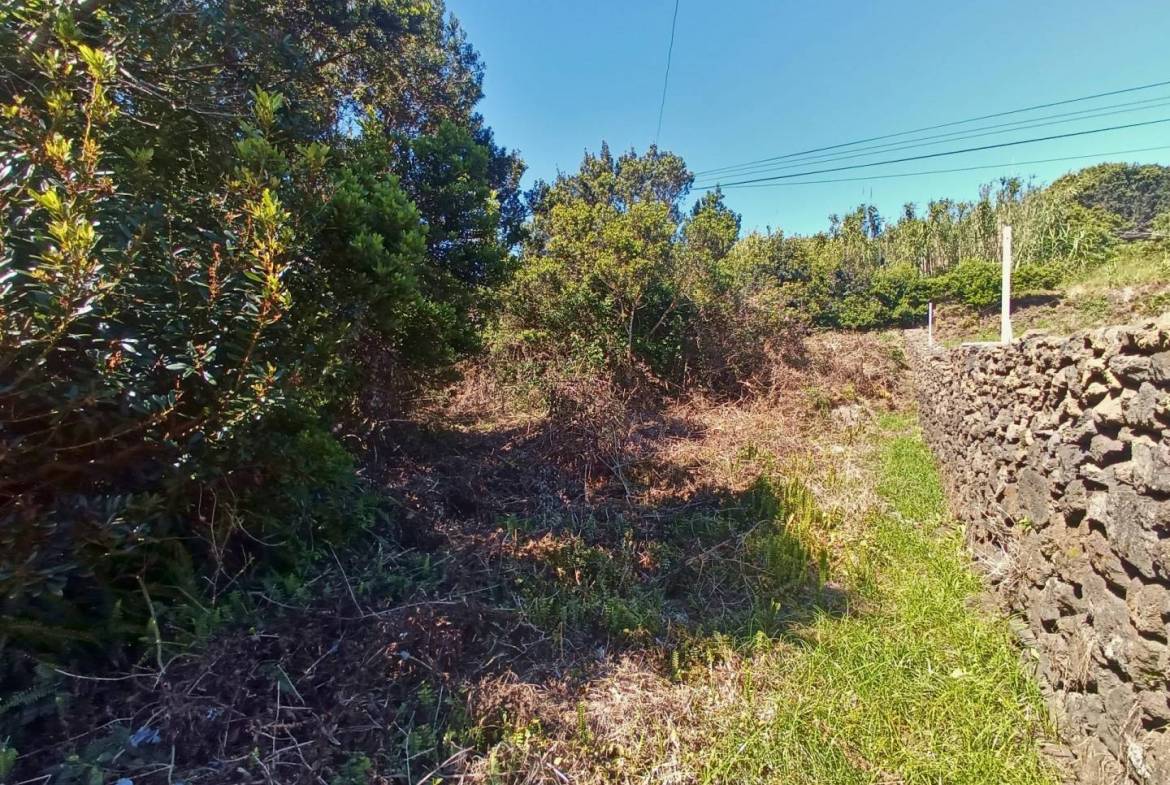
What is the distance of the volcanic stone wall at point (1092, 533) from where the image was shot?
60.9 inches

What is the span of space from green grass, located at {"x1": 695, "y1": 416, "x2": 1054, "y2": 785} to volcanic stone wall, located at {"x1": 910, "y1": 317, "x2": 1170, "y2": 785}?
18 cm

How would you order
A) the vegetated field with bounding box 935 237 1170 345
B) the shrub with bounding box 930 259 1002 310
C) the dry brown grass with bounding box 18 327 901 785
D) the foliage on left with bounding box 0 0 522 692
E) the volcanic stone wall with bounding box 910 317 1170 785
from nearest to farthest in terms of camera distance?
the volcanic stone wall with bounding box 910 317 1170 785, the foliage on left with bounding box 0 0 522 692, the dry brown grass with bounding box 18 327 901 785, the vegetated field with bounding box 935 237 1170 345, the shrub with bounding box 930 259 1002 310

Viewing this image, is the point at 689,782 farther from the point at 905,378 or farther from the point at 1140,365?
the point at 905,378

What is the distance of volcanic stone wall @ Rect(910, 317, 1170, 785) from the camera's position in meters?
1.55

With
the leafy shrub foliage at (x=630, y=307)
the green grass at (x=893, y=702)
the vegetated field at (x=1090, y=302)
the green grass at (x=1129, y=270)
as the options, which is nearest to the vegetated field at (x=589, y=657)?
the green grass at (x=893, y=702)

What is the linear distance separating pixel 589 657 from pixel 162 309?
8.04 ft

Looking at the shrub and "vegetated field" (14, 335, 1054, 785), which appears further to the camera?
the shrub

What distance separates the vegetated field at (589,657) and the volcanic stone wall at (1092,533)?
23 centimetres

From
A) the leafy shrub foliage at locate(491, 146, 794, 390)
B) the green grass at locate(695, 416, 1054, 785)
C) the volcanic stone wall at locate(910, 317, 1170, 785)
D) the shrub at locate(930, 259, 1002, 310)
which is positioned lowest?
the green grass at locate(695, 416, 1054, 785)

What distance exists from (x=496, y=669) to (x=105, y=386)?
1.94 meters

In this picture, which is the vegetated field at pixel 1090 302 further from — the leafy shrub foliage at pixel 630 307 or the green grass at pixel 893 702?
the green grass at pixel 893 702

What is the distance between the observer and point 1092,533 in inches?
76.9

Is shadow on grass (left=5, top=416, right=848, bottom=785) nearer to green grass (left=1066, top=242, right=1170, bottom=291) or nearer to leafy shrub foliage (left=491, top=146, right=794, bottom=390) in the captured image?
leafy shrub foliage (left=491, top=146, right=794, bottom=390)

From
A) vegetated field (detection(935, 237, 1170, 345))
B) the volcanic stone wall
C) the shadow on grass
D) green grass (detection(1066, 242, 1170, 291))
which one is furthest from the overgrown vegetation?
green grass (detection(1066, 242, 1170, 291))
